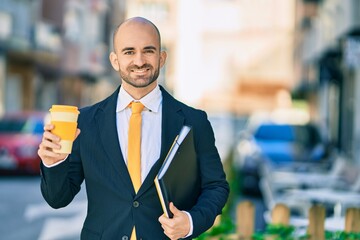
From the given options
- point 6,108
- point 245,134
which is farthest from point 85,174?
point 6,108

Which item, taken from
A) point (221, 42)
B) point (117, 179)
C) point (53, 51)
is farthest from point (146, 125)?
point (221, 42)

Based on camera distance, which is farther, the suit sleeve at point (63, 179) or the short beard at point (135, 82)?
the short beard at point (135, 82)

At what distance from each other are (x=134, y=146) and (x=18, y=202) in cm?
1434

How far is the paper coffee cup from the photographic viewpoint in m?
3.32

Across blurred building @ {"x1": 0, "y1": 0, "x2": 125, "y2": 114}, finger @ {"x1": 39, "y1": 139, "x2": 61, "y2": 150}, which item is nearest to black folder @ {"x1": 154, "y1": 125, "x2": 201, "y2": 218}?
finger @ {"x1": 39, "y1": 139, "x2": 61, "y2": 150}

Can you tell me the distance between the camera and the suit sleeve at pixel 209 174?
12.0 ft

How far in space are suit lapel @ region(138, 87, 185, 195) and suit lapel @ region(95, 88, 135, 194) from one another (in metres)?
0.08

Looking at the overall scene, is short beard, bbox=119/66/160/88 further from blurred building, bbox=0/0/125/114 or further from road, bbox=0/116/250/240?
blurred building, bbox=0/0/125/114

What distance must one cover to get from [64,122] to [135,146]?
355mm

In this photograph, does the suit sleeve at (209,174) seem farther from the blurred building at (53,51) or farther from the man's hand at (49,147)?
the blurred building at (53,51)

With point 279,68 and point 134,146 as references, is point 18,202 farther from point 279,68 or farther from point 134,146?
point 279,68

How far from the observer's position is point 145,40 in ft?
11.8

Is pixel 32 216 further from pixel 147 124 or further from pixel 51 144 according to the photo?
pixel 51 144

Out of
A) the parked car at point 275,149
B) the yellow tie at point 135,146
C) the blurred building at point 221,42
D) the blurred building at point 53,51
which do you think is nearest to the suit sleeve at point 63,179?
the yellow tie at point 135,146
